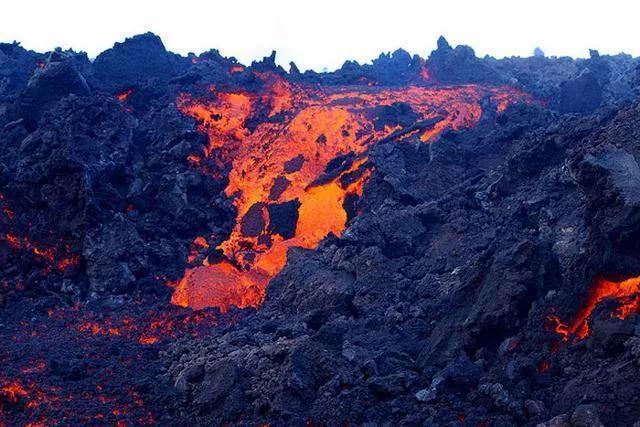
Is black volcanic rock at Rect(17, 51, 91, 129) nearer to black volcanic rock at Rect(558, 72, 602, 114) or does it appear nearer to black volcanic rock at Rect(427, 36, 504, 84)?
black volcanic rock at Rect(427, 36, 504, 84)

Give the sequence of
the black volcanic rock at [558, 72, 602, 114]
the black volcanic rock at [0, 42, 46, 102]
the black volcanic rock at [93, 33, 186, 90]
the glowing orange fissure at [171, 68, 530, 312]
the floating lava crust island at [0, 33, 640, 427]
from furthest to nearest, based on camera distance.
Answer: the black volcanic rock at [93, 33, 186, 90] → the black volcanic rock at [0, 42, 46, 102] → the black volcanic rock at [558, 72, 602, 114] → the glowing orange fissure at [171, 68, 530, 312] → the floating lava crust island at [0, 33, 640, 427]

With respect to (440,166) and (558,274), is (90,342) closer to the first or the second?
(558,274)

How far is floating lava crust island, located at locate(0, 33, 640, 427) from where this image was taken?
977cm

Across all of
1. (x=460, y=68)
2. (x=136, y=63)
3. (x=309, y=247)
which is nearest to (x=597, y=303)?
(x=309, y=247)

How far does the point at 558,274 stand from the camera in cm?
1087

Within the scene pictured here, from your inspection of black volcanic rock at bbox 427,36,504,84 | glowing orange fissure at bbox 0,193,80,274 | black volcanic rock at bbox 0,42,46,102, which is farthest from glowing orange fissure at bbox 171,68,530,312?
black volcanic rock at bbox 0,42,46,102

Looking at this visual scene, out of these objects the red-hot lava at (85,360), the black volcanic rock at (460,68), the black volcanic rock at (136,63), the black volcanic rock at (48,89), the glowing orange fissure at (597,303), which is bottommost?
the glowing orange fissure at (597,303)

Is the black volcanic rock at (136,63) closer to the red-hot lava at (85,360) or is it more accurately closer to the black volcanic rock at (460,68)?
the black volcanic rock at (460,68)

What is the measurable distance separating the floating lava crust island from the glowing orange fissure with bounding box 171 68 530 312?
105mm

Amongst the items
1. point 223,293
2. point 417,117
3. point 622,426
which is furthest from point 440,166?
point 622,426

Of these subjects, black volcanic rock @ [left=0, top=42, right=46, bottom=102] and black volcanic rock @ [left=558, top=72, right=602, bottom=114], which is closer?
black volcanic rock @ [left=558, top=72, right=602, bottom=114]

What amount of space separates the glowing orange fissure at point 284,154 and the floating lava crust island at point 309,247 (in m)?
0.11

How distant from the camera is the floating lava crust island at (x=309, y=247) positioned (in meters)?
9.77

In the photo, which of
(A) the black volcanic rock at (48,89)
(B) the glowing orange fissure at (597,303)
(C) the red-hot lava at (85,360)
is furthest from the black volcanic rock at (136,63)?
(B) the glowing orange fissure at (597,303)
